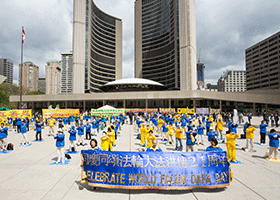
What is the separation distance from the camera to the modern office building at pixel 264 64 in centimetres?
8762

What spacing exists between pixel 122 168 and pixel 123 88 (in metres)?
64.5

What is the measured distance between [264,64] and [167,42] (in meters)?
60.2

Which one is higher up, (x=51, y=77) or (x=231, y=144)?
(x=51, y=77)

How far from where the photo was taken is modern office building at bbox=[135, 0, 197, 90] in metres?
73.9

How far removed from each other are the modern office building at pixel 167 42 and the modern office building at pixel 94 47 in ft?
67.7

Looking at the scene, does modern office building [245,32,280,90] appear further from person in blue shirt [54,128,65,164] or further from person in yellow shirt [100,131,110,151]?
person in blue shirt [54,128,65,164]

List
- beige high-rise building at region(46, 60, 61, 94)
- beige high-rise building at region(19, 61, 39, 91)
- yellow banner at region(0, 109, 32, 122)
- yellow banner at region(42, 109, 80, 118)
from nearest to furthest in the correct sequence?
yellow banner at region(0, 109, 32, 122) < yellow banner at region(42, 109, 80, 118) < beige high-rise building at region(19, 61, 39, 91) < beige high-rise building at region(46, 60, 61, 94)

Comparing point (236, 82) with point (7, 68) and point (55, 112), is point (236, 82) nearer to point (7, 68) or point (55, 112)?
point (55, 112)

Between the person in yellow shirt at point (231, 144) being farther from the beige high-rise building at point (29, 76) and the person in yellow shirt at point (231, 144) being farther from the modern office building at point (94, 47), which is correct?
the beige high-rise building at point (29, 76)

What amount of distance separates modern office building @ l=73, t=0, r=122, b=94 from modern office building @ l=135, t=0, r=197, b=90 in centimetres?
2064

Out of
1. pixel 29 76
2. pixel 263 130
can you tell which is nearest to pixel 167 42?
pixel 263 130

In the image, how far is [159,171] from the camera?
15.6ft

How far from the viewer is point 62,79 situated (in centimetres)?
19312

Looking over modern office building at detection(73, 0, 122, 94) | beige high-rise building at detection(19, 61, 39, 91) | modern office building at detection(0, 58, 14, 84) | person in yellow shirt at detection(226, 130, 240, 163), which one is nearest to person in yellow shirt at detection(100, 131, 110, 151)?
person in yellow shirt at detection(226, 130, 240, 163)
